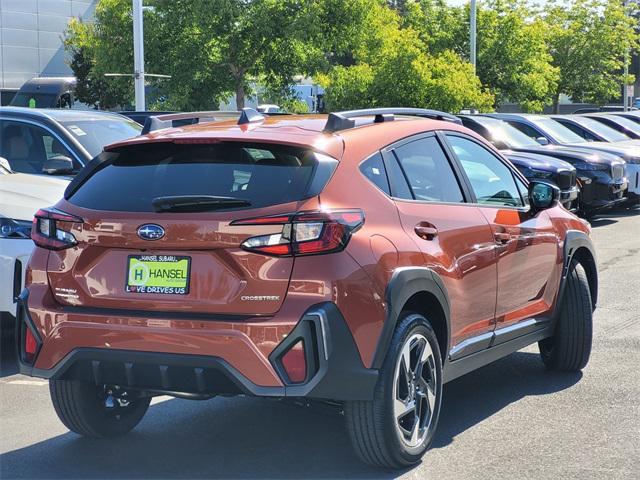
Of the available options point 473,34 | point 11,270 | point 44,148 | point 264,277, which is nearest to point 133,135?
point 44,148

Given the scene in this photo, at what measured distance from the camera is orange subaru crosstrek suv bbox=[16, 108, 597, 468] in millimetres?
4367

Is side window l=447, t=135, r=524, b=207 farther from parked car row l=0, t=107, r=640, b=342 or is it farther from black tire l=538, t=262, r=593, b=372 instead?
black tire l=538, t=262, r=593, b=372

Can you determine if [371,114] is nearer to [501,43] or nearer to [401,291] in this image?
[401,291]

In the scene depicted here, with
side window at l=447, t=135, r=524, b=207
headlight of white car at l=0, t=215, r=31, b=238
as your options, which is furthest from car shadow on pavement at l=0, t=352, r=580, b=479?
headlight of white car at l=0, t=215, r=31, b=238

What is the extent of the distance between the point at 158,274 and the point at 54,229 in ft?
2.20

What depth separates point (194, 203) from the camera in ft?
15.0

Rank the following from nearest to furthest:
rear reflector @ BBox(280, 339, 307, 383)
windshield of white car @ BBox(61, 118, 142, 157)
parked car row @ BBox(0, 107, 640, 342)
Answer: rear reflector @ BBox(280, 339, 307, 383)
parked car row @ BBox(0, 107, 640, 342)
windshield of white car @ BBox(61, 118, 142, 157)

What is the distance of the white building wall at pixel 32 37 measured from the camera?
5281 cm

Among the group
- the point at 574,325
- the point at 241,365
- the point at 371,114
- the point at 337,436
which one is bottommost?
the point at 337,436

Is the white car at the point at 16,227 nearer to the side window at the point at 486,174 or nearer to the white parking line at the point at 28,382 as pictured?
the white parking line at the point at 28,382

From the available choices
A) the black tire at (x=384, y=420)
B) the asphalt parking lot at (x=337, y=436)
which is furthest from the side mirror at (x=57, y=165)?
the black tire at (x=384, y=420)

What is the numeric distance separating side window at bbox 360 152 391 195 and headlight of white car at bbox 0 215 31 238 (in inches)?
132

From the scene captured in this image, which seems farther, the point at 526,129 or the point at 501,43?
the point at 501,43

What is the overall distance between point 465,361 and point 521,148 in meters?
11.6
